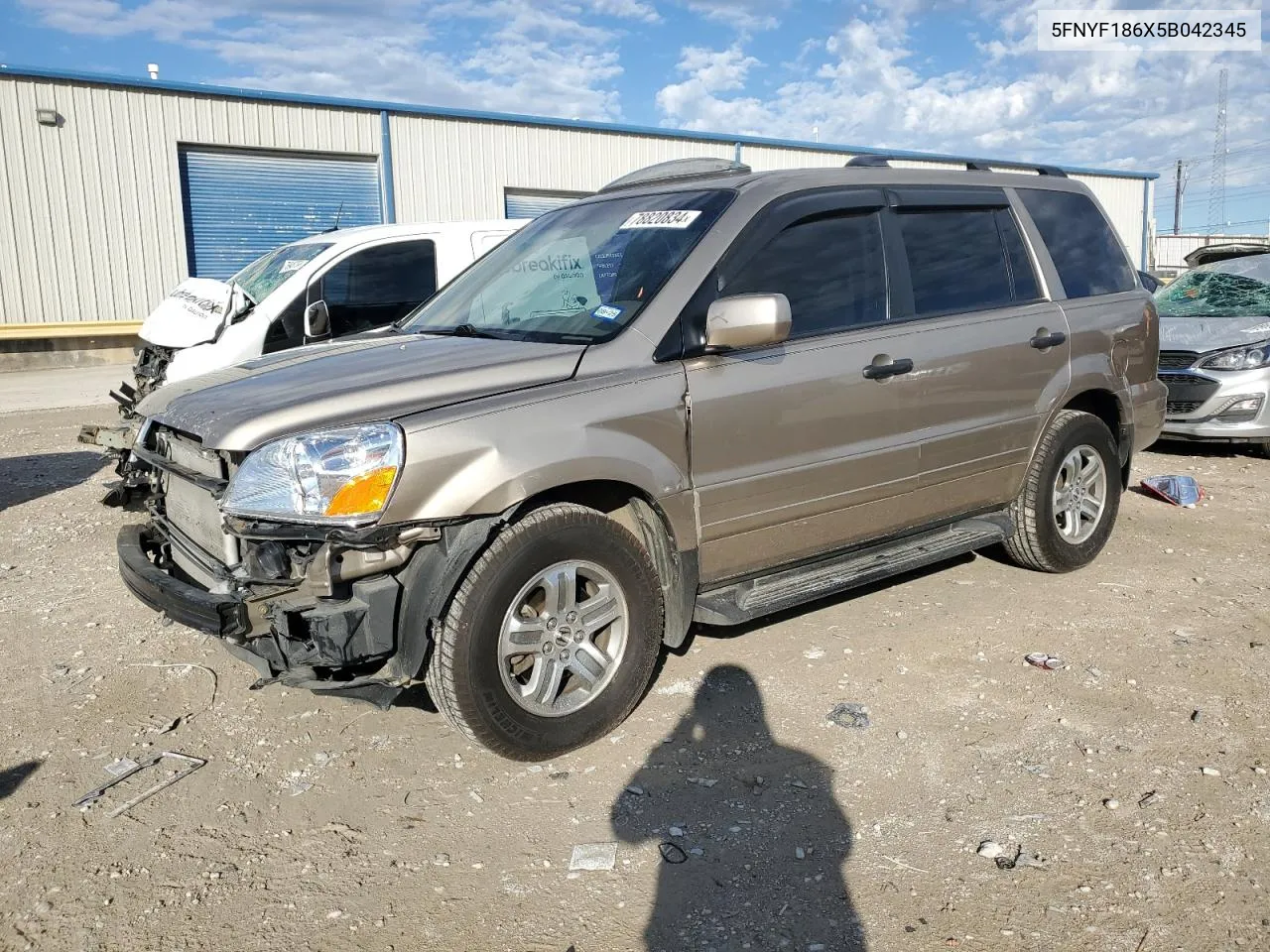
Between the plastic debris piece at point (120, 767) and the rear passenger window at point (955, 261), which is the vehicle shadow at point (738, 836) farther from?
the rear passenger window at point (955, 261)

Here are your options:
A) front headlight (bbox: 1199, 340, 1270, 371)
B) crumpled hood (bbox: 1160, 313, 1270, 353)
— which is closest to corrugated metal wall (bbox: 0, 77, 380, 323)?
crumpled hood (bbox: 1160, 313, 1270, 353)

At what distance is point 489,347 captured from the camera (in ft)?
12.1

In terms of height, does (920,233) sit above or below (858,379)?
above

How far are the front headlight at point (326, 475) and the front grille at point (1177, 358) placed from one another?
7626 millimetres

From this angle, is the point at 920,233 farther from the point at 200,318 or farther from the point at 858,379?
the point at 200,318

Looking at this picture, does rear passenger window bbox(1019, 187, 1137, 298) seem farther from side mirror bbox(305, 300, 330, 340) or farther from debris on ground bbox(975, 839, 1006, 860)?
side mirror bbox(305, 300, 330, 340)

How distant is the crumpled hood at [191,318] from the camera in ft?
24.0

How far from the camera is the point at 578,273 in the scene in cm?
408

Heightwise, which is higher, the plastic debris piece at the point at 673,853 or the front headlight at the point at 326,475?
the front headlight at the point at 326,475

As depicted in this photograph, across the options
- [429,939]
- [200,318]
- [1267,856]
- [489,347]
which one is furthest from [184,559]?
[200,318]

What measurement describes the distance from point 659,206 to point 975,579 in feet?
8.81

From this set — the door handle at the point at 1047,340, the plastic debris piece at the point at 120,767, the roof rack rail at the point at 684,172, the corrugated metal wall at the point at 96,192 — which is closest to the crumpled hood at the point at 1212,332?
the door handle at the point at 1047,340

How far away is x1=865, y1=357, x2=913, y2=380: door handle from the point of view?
13.4ft

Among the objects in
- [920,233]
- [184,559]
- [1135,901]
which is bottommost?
[1135,901]
